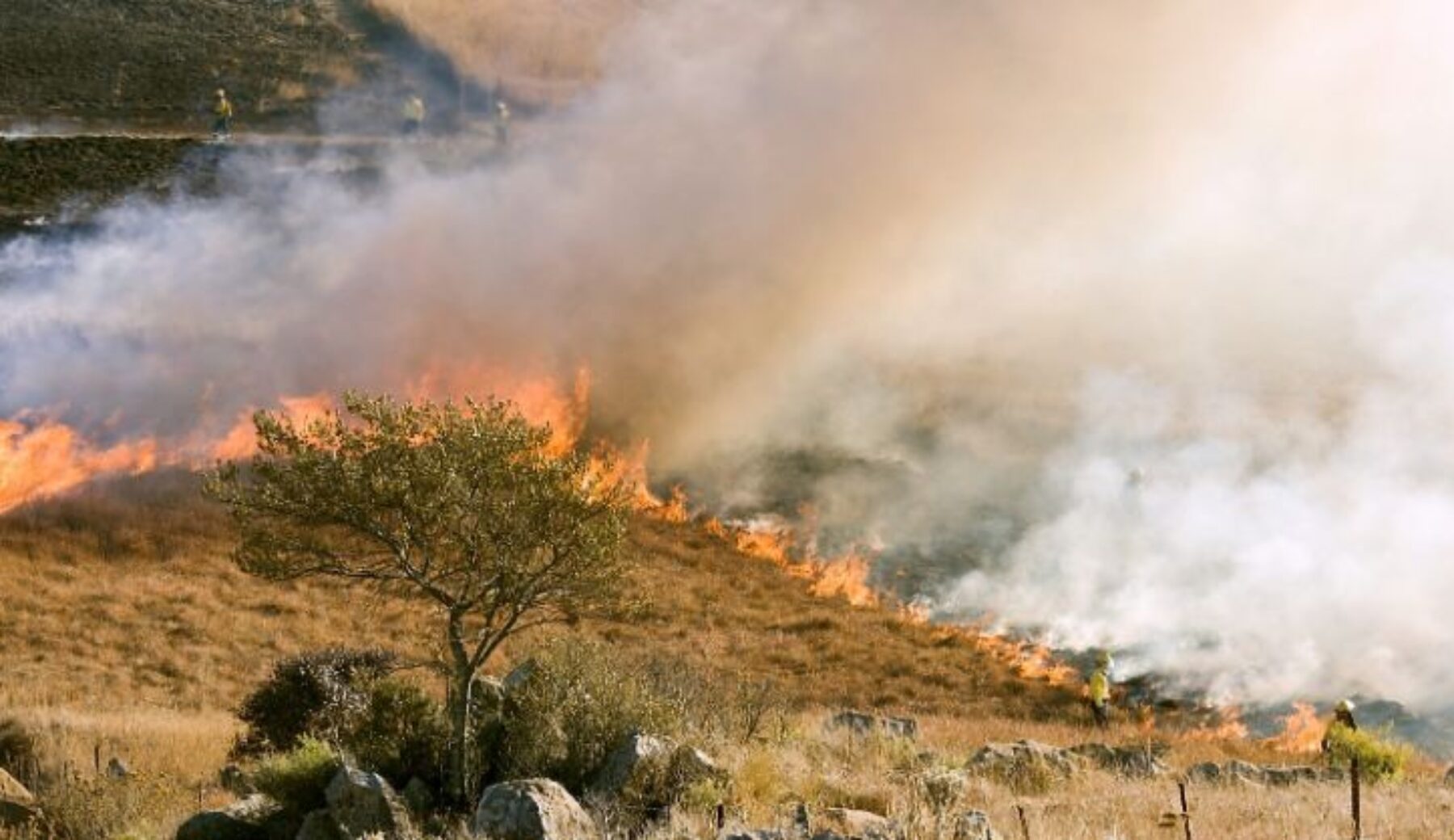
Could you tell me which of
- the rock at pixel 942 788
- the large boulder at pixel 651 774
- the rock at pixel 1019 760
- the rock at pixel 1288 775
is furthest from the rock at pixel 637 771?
the rock at pixel 1288 775

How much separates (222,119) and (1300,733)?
50.3 meters

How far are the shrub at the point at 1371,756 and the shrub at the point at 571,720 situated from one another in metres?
9.99

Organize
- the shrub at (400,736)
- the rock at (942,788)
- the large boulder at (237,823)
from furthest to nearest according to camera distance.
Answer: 1. the shrub at (400,736)
2. the large boulder at (237,823)
3. the rock at (942,788)

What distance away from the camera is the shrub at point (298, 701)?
20.9 m

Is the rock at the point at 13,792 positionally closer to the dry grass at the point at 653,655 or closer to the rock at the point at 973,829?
the dry grass at the point at 653,655

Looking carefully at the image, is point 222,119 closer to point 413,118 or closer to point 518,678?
point 413,118

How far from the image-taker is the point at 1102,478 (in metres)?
37.4

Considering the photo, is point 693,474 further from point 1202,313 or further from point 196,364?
point 1202,313

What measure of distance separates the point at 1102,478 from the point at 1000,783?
888 inches

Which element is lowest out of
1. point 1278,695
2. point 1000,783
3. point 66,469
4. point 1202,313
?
point 1000,783

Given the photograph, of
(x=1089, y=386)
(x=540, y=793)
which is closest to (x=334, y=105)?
(x=1089, y=386)

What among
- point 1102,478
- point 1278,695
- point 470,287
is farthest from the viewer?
point 470,287

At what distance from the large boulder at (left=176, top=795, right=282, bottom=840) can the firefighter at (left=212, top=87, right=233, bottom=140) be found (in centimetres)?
4797

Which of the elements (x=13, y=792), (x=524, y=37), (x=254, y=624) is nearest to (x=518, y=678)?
(x=13, y=792)
